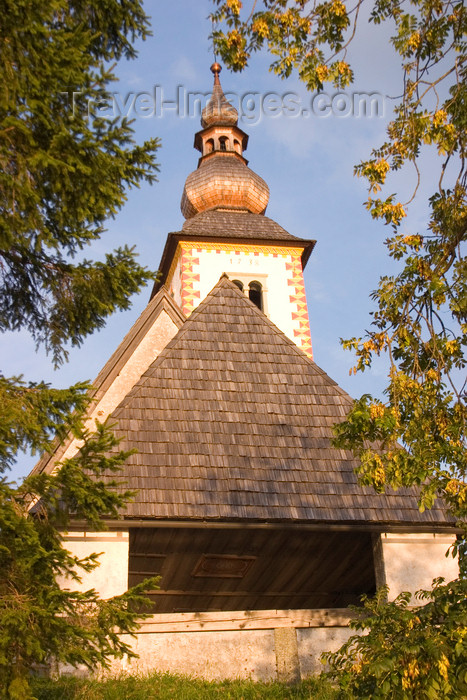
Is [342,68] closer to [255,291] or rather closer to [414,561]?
[414,561]

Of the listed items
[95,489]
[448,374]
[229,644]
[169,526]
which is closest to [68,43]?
[95,489]

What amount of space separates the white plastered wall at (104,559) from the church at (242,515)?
1cm

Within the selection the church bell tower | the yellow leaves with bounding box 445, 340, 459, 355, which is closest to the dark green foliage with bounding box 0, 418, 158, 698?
the yellow leaves with bounding box 445, 340, 459, 355

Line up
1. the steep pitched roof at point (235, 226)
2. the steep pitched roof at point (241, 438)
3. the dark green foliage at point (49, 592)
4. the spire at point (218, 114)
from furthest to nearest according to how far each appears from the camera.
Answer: the spire at point (218, 114) < the steep pitched roof at point (235, 226) < the steep pitched roof at point (241, 438) < the dark green foliage at point (49, 592)

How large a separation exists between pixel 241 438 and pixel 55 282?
12.9ft

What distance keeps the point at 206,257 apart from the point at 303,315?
339 cm

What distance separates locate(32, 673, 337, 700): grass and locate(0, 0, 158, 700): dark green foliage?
167 cm

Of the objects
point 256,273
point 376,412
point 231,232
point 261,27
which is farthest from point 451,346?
point 231,232

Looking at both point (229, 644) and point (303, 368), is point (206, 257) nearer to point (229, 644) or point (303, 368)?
point (303, 368)

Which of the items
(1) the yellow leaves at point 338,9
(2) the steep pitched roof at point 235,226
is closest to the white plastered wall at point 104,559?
(1) the yellow leaves at point 338,9

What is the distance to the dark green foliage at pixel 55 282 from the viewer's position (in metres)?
5.42

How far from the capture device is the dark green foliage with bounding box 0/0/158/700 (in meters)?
5.42

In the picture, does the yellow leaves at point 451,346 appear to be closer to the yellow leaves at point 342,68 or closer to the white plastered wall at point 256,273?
the yellow leaves at point 342,68

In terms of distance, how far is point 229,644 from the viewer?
28.6 ft
